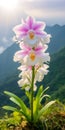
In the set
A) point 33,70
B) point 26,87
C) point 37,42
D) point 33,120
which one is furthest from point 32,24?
point 33,120

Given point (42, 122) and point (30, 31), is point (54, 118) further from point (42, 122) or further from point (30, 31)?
point (30, 31)

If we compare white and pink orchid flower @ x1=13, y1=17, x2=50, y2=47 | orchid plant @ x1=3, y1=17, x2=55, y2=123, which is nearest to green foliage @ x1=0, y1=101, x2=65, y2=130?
orchid plant @ x1=3, y1=17, x2=55, y2=123

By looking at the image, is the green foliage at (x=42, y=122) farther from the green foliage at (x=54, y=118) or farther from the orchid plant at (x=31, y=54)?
the orchid plant at (x=31, y=54)

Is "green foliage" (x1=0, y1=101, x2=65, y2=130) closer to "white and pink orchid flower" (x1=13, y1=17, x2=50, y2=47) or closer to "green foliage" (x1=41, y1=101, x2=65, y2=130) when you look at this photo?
"green foliage" (x1=41, y1=101, x2=65, y2=130)

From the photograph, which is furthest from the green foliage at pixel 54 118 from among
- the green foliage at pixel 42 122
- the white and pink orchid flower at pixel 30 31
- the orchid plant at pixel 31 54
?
the white and pink orchid flower at pixel 30 31

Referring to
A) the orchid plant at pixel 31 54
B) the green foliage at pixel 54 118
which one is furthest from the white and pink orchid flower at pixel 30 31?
the green foliage at pixel 54 118

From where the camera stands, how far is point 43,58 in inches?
248

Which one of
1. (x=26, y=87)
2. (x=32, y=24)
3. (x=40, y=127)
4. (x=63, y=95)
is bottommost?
(x=40, y=127)

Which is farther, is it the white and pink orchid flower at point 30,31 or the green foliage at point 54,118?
the green foliage at point 54,118

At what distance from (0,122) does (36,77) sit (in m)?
1.13

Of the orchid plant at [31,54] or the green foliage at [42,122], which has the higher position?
the orchid plant at [31,54]

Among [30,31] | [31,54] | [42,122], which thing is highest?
[30,31]

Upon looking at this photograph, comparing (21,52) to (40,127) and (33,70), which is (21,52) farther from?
(40,127)

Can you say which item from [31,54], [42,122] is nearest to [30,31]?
[31,54]
